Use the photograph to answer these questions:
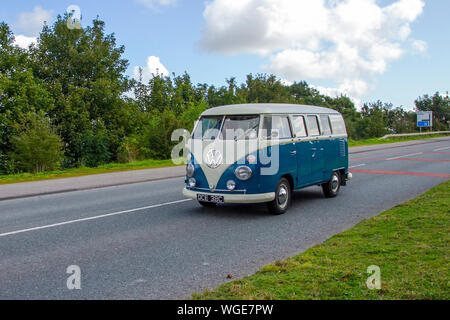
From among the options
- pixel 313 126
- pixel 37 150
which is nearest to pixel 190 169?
pixel 313 126

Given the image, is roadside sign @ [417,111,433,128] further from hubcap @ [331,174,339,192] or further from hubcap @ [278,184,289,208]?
hubcap @ [278,184,289,208]

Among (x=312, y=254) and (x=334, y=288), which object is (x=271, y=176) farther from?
(x=334, y=288)

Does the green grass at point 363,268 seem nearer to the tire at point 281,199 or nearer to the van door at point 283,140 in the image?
the tire at point 281,199

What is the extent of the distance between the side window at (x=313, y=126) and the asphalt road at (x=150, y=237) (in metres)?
1.65

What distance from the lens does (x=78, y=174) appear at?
17.1m

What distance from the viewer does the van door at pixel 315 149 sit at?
9.91 m

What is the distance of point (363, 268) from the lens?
16.3 feet

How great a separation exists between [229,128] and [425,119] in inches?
2313

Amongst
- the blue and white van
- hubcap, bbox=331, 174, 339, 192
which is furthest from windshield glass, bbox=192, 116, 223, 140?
hubcap, bbox=331, 174, 339, 192

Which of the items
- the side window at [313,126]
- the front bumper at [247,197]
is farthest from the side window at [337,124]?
the front bumper at [247,197]

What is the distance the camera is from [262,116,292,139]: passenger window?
867cm

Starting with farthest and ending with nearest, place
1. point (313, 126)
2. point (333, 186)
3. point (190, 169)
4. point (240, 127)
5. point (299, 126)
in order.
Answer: point (333, 186) → point (313, 126) → point (299, 126) → point (190, 169) → point (240, 127)

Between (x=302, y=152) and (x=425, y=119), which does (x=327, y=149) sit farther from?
(x=425, y=119)
